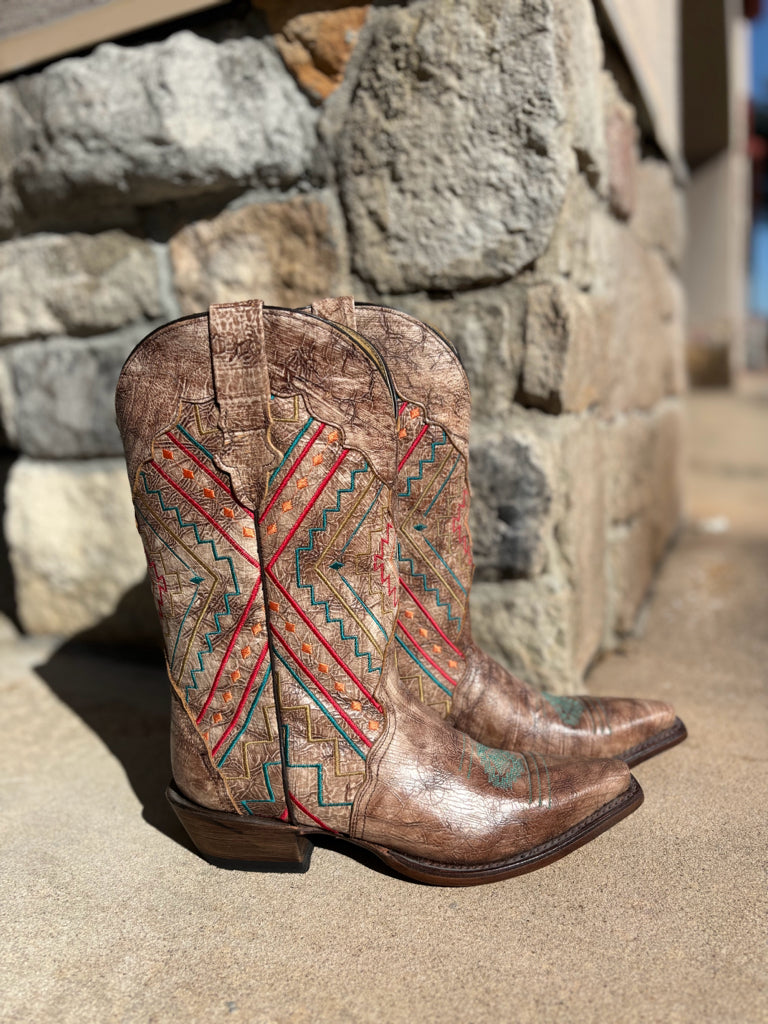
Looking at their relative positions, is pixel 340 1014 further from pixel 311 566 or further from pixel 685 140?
pixel 685 140

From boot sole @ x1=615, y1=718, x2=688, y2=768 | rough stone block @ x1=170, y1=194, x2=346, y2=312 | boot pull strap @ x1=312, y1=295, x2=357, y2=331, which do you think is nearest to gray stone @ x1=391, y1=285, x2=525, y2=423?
rough stone block @ x1=170, y1=194, x2=346, y2=312

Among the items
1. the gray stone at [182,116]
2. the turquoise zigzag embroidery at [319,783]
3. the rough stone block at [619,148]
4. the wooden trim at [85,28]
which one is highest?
the wooden trim at [85,28]

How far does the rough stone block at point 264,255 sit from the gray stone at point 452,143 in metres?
0.07

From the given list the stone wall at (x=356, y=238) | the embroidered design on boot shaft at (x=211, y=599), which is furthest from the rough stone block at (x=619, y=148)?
the embroidered design on boot shaft at (x=211, y=599)

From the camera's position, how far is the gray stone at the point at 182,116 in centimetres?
157

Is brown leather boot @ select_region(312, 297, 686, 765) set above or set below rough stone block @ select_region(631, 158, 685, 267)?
below

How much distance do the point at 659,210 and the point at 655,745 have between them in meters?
1.90

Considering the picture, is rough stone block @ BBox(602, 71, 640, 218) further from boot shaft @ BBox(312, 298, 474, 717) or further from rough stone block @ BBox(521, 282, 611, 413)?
boot shaft @ BBox(312, 298, 474, 717)

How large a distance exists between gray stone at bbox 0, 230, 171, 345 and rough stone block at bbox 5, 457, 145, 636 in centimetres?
33

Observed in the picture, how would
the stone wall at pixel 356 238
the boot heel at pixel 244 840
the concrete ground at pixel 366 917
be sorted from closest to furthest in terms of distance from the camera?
the concrete ground at pixel 366 917, the boot heel at pixel 244 840, the stone wall at pixel 356 238

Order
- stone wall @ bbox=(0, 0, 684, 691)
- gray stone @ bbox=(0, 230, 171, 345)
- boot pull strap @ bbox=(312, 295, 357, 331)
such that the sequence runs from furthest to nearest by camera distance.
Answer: gray stone @ bbox=(0, 230, 171, 345) → stone wall @ bbox=(0, 0, 684, 691) → boot pull strap @ bbox=(312, 295, 357, 331)

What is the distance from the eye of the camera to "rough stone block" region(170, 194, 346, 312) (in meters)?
1.60

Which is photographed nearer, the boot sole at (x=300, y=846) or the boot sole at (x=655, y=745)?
the boot sole at (x=300, y=846)

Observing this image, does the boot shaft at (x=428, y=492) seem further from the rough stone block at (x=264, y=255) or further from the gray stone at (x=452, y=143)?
the rough stone block at (x=264, y=255)
